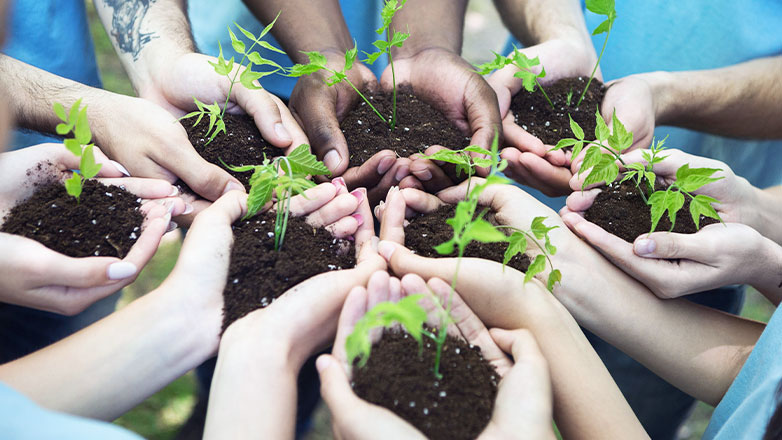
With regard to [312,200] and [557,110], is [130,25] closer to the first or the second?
[312,200]

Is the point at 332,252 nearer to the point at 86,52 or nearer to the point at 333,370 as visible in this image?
the point at 333,370

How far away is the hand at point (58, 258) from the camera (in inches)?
48.7

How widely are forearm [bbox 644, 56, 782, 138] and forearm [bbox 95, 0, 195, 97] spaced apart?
2.03m

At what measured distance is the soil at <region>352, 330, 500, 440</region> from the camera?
103 centimetres

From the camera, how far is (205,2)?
253cm

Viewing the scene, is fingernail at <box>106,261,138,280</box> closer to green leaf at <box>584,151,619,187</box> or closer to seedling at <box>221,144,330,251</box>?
seedling at <box>221,144,330,251</box>

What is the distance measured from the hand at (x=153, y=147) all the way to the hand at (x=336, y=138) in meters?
0.31

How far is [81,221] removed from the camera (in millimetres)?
1391

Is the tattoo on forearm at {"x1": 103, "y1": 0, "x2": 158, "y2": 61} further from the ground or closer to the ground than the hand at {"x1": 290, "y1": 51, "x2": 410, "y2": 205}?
further from the ground

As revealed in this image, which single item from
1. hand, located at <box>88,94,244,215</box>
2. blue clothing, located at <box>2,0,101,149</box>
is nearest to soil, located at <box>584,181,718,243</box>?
hand, located at <box>88,94,244,215</box>

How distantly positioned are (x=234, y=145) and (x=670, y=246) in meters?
1.36

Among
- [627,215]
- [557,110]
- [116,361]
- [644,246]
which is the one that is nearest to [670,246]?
[644,246]

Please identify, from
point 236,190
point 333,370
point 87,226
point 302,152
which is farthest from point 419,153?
point 87,226

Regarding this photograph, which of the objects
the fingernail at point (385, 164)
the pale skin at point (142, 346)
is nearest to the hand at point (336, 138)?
the fingernail at point (385, 164)
